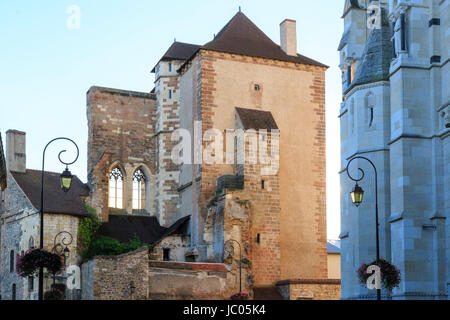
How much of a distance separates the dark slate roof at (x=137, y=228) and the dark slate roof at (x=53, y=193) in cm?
217

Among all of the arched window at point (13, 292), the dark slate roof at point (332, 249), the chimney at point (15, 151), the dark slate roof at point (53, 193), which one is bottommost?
the arched window at point (13, 292)

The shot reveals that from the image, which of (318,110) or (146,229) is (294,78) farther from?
(146,229)

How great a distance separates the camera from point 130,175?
50.8 m

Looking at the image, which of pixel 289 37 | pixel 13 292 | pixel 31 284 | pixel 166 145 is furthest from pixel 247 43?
pixel 13 292

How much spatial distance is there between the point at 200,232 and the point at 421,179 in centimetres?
1927

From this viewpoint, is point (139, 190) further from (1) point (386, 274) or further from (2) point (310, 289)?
(1) point (386, 274)

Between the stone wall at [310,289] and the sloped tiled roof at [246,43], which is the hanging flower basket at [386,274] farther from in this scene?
the sloped tiled roof at [246,43]

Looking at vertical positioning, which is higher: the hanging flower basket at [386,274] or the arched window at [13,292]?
the hanging flower basket at [386,274]

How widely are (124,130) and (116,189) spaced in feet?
12.9

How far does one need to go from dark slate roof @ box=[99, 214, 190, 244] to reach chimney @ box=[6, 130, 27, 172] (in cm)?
605

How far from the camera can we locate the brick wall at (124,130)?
50.5 meters

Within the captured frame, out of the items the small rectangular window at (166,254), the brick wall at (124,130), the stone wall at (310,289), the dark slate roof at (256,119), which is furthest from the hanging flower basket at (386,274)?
the brick wall at (124,130)

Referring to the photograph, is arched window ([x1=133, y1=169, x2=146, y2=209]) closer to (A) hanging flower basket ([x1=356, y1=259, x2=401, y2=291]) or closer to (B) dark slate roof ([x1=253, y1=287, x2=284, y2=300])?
(B) dark slate roof ([x1=253, y1=287, x2=284, y2=300])

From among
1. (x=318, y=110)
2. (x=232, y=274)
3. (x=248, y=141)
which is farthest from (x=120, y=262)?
(x=318, y=110)
